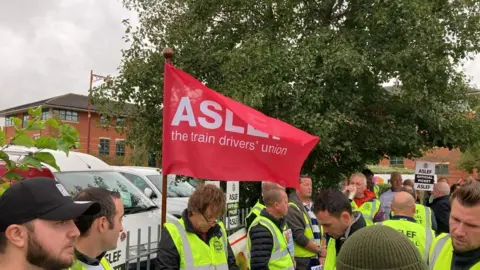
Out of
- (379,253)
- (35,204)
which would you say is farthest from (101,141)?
(379,253)

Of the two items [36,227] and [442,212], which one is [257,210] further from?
[442,212]

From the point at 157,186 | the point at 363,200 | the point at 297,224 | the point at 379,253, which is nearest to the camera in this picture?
the point at 379,253

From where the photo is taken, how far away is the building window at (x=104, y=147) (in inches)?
2026

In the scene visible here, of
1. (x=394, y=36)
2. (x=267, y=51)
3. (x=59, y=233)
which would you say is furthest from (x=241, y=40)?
(x=59, y=233)

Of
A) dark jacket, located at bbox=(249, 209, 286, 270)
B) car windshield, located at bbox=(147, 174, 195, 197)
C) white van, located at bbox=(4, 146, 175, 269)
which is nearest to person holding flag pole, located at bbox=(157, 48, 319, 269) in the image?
dark jacket, located at bbox=(249, 209, 286, 270)

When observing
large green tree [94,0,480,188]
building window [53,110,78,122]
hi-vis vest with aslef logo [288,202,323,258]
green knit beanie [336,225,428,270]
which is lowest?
hi-vis vest with aslef logo [288,202,323,258]

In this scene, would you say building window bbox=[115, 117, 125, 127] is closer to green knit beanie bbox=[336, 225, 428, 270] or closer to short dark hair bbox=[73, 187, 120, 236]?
short dark hair bbox=[73, 187, 120, 236]

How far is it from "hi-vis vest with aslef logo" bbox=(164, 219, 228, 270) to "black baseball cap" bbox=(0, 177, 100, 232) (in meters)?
1.60

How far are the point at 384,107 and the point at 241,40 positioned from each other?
3.24 meters

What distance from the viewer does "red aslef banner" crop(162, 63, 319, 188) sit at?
492 centimetres

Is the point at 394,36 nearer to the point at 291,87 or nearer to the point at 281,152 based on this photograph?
the point at 291,87

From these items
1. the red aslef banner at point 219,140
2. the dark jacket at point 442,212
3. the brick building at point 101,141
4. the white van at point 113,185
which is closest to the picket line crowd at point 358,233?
the red aslef banner at point 219,140

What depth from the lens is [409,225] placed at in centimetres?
384

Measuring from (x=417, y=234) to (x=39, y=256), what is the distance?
115 inches
